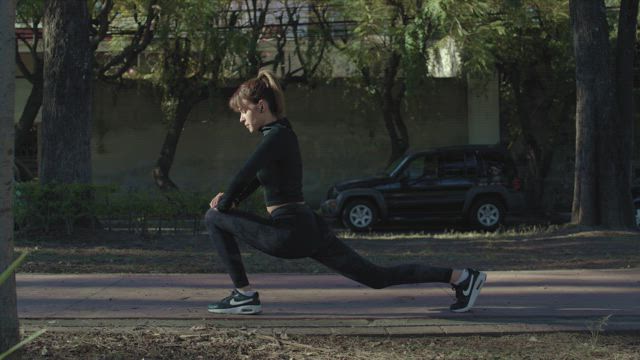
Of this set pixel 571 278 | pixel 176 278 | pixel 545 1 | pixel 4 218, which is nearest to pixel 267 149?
pixel 4 218

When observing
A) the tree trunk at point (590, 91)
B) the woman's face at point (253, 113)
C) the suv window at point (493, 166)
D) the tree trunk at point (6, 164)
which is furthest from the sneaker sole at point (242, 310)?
the suv window at point (493, 166)

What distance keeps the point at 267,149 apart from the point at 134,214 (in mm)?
6535

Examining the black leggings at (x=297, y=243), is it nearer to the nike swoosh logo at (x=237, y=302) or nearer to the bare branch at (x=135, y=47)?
the nike swoosh logo at (x=237, y=302)

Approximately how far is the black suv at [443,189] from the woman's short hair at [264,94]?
11499 mm

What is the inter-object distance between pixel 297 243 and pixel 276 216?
237mm

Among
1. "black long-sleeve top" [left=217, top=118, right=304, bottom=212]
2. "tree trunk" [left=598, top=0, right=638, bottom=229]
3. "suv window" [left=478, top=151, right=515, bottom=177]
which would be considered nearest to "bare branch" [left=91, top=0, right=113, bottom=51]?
"suv window" [left=478, top=151, right=515, bottom=177]

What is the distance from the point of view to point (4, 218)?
3.99 metres

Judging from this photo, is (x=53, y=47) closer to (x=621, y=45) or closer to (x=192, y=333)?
(x=192, y=333)

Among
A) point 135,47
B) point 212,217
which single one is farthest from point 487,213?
point 212,217

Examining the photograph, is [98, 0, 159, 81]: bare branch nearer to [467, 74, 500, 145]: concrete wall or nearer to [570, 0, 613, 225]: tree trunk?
[467, 74, 500, 145]: concrete wall

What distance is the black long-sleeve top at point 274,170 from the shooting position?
16.4 feet

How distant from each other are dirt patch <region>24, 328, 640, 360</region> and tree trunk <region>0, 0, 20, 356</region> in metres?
0.54

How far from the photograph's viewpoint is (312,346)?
16.3 feet

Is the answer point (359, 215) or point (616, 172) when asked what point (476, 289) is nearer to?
point (616, 172)
